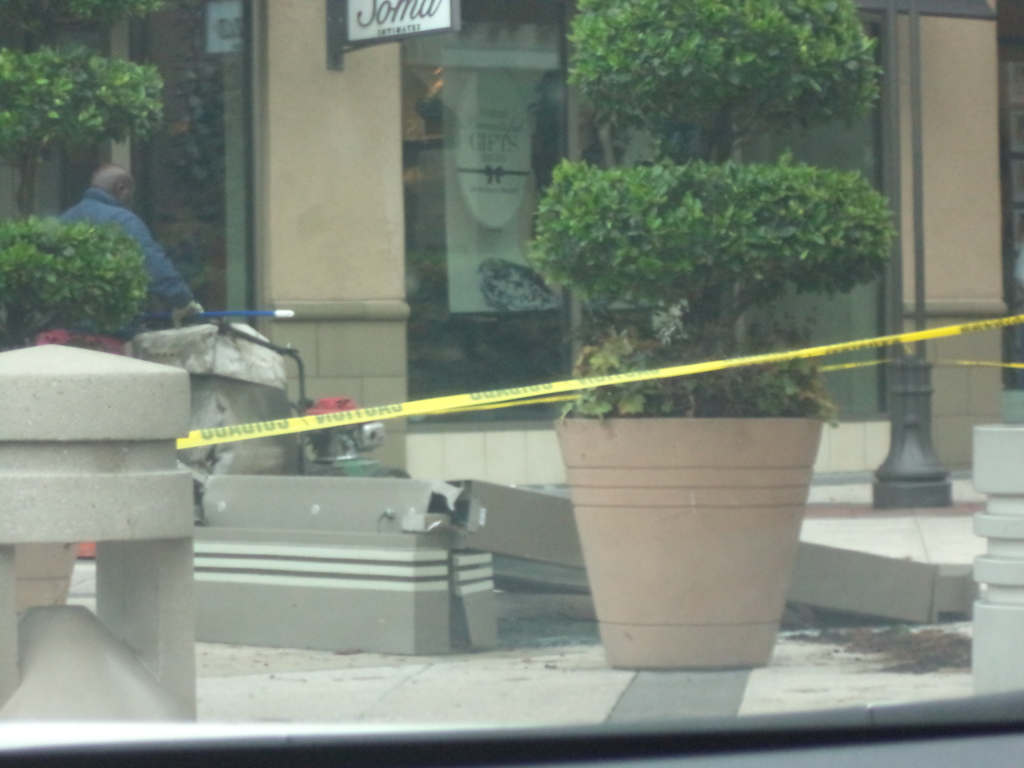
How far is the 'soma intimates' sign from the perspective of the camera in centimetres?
1020

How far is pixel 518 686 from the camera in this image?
5.68m

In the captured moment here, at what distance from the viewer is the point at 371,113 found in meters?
11.6

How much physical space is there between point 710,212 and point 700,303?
41cm

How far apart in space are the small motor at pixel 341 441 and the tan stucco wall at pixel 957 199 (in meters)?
5.48

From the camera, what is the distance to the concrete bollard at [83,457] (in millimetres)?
4074

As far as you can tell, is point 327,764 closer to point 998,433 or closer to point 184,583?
point 184,583

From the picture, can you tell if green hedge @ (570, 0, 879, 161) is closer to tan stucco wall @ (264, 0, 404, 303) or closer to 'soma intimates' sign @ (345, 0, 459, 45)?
'soma intimates' sign @ (345, 0, 459, 45)

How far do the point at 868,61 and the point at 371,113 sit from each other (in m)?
6.12

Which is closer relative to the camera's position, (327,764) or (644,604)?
(327,764)

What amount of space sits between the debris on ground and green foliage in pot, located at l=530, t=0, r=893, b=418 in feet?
3.54

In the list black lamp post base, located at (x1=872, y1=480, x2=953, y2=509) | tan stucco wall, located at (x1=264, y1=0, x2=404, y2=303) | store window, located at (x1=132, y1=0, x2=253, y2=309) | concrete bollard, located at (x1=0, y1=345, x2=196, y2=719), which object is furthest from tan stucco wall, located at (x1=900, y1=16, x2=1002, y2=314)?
concrete bollard, located at (x1=0, y1=345, x2=196, y2=719)

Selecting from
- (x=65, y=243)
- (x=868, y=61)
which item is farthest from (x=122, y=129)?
(x=868, y=61)

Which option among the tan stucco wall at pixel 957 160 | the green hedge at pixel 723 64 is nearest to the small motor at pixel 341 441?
the green hedge at pixel 723 64

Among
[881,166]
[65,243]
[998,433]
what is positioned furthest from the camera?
[881,166]
